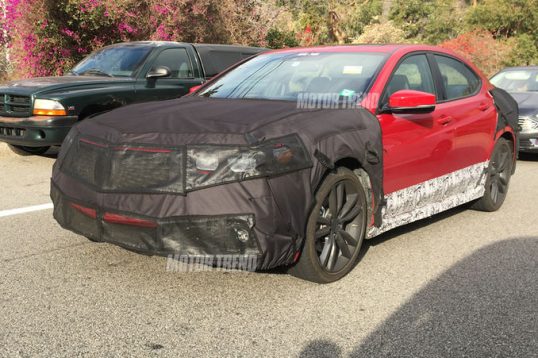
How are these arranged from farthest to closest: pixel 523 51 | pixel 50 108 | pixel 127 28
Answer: pixel 523 51 < pixel 127 28 < pixel 50 108

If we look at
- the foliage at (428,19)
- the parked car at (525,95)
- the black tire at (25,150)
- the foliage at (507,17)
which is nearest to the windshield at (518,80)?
the parked car at (525,95)

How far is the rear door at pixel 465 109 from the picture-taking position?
5086 mm

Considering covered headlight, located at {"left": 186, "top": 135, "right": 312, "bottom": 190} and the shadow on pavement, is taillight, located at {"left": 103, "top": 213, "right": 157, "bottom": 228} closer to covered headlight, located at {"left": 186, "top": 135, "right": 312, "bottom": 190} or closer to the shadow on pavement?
covered headlight, located at {"left": 186, "top": 135, "right": 312, "bottom": 190}

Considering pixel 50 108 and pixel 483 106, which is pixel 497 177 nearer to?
pixel 483 106

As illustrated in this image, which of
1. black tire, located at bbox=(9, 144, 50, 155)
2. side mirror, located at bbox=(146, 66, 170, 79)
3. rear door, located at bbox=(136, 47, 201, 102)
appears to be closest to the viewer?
side mirror, located at bbox=(146, 66, 170, 79)

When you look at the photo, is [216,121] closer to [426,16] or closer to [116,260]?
[116,260]

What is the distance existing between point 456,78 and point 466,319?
2851mm

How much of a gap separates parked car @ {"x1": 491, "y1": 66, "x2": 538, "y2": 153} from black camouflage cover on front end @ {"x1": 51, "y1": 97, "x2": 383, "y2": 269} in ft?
21.6

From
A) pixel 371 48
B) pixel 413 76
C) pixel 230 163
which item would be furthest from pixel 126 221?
pixel 413 76

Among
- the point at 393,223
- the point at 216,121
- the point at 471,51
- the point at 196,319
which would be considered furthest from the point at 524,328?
the point at 471,51

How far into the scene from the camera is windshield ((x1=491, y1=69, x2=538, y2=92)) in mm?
11039

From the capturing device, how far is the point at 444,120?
4883 millimetres

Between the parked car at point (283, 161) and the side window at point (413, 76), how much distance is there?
16mm

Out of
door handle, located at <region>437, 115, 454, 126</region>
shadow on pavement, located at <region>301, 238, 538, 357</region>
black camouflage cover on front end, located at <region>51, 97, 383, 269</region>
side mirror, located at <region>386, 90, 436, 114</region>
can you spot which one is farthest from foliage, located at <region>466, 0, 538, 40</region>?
black camouflage cover on front end, located at <region>51, 97, 383, 269</region>
